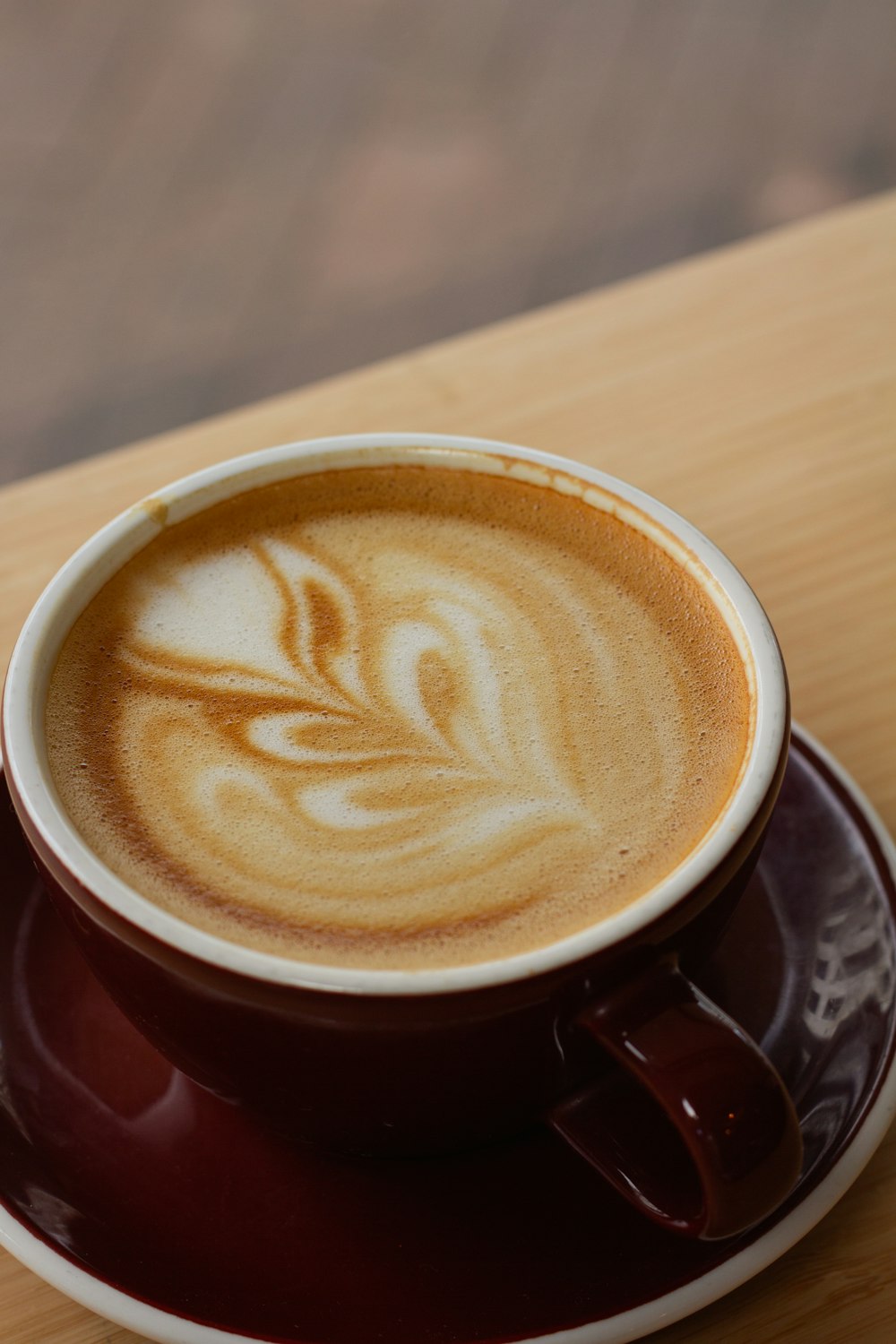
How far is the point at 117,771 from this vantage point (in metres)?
0.63

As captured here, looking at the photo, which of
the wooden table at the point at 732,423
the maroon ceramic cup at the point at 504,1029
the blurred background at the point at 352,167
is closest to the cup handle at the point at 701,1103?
the maroon ceramic cup at the point at 504,1029

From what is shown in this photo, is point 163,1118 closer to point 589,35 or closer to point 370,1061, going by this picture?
point 370,1061

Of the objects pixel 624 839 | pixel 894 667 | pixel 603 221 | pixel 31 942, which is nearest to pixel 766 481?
pixel 894 667

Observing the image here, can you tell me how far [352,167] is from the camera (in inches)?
104

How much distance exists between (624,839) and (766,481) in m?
0.47

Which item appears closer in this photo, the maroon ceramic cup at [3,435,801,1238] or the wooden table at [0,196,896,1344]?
the maroon ceramic cup at [3,435,801,1238]

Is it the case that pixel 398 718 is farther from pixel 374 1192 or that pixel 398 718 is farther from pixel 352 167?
pixel 352 167

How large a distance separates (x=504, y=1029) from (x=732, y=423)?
626 millimetres

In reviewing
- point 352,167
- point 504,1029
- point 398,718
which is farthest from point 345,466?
point 352,167

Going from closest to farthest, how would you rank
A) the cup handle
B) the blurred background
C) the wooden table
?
the cup handle, the wooden table, the blurred background

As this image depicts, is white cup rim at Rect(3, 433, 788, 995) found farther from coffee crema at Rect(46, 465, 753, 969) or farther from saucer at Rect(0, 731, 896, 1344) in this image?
saucer at Rect(0, 731, 896, 1344)

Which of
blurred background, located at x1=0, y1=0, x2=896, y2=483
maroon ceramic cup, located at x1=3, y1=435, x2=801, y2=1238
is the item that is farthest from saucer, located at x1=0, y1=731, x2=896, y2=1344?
blurred background, located at x1=0, y1=0, x2=896, y2=483

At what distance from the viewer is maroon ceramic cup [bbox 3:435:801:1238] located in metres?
0.52

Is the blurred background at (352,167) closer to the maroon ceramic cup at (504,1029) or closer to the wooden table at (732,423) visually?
the wooden table at (732,423)
